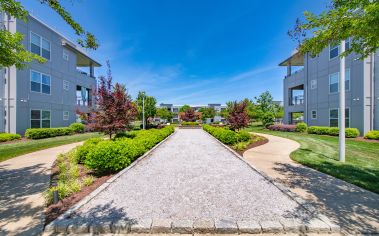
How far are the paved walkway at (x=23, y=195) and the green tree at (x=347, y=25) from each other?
7777 millimetres

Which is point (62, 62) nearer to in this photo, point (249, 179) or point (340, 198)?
point (249, 179)

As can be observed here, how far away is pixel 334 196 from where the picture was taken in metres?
4.70

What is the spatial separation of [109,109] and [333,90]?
21.4 meters

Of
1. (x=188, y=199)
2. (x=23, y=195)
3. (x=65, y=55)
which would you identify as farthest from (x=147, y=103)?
(x=188, y=199)

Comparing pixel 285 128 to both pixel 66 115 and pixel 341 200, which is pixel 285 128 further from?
pixel 66 115

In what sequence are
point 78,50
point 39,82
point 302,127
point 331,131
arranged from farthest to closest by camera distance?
point 78,50
point 302,127
point 39,82
point 331,131

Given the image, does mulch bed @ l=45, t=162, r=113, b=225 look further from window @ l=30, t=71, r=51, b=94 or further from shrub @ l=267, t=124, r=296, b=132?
shrub @ l=267, t=124, r=296, b=132

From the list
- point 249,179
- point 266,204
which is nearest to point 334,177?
point 249,179

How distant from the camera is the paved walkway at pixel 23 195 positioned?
3.54 meters

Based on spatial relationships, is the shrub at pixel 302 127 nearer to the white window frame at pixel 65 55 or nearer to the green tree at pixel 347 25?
the green tree at pixel 347 25

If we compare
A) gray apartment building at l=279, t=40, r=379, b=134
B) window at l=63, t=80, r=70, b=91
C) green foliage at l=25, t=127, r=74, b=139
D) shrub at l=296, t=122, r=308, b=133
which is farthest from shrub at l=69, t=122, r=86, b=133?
shrub at l=296, t=122, r=308, b=133

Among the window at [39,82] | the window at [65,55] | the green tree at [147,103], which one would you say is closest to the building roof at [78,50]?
the window at [65,55]

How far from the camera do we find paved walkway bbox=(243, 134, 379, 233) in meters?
3.58

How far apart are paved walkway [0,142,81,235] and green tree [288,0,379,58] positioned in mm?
7777
